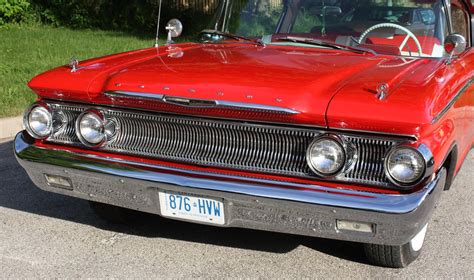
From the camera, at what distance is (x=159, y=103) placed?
12.4 ft

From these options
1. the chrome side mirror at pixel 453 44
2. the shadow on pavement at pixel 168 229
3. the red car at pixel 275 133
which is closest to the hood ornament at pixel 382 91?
the red car at pixel 275 133

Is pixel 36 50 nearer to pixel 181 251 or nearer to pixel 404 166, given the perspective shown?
pixel 181 251

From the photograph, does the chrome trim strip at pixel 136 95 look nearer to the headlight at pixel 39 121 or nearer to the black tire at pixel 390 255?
the headlight at pixel 39 121

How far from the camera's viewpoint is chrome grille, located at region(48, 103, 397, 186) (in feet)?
11.4

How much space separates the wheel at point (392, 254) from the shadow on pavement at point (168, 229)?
16cm

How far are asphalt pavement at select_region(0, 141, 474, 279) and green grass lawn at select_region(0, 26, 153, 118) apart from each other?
3280 mm

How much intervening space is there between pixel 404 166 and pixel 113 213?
2.11 m

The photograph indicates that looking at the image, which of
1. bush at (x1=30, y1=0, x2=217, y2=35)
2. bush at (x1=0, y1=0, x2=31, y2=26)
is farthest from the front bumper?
bush at (x1=30, y1=0, x2=217, y2=35)

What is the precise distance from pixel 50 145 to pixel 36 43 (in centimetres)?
973

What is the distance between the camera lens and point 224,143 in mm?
3752

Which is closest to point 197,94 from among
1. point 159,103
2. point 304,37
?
point 159,103

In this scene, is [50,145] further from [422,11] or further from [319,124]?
[422,11]

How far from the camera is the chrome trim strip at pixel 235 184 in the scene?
336 cm

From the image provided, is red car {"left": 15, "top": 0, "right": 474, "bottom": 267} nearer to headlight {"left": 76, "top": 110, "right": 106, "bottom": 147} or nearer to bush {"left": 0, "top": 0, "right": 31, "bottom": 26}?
headlight {"left": 76, "top": 110, "right": 106, "bottom": 147}
